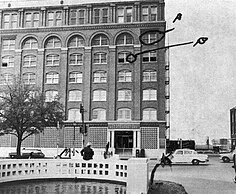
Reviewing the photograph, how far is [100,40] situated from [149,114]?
7.48 m

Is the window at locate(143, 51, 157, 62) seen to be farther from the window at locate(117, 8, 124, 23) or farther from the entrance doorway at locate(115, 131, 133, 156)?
the entrance doorway at locate(115, 131, 133, 156)

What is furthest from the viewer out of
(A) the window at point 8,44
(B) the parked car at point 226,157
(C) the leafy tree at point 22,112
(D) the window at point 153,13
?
(A) the window at point 8,44

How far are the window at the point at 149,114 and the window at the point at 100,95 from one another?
11.5 ft

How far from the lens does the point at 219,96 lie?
42.0ft

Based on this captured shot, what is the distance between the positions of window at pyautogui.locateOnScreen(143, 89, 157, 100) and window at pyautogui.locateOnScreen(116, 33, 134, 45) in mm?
4278

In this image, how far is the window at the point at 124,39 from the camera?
28859 mm

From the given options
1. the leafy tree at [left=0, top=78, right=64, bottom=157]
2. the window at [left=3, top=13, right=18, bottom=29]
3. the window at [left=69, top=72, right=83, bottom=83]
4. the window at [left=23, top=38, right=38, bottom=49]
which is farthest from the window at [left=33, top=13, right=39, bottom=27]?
the leafy tree at [left=0, top=78, right=64, bottom=157]

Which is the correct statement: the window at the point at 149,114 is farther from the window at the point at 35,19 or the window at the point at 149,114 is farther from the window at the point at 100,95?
the window at the point at 35,19

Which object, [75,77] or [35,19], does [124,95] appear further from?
[35,19]

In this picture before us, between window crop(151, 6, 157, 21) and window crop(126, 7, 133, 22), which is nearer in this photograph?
window crop(151, 6, 157, 21)

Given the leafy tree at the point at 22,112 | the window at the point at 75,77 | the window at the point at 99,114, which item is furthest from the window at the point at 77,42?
the leafy tree at the point at 22,112

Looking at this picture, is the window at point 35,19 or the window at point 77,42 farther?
the window at point 77,42

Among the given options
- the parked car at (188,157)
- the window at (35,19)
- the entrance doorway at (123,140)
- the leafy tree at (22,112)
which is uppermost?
the window at (35,19)

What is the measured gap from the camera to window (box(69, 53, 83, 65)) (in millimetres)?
29609
